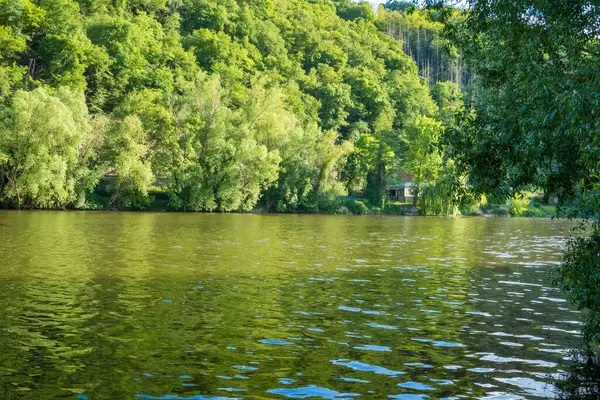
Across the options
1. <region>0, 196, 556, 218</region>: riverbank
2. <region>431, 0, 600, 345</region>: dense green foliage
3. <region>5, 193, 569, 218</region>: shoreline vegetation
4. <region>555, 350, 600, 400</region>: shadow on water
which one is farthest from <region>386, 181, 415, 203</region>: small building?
<region>555, 350, 600, 400</region>: shadow on water

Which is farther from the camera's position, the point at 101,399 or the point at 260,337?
the point at 260,337

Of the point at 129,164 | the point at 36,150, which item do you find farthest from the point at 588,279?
the point at 129,164

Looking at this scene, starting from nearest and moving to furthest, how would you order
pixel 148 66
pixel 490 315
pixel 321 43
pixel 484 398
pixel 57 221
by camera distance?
pixel 484 398
pixel 490 315
pixel 57 221
pixel 148 66
pixel 321 43

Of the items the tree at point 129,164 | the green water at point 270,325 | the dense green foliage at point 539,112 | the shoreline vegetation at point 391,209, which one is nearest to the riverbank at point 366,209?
the shoreline vegetation at point 391,209

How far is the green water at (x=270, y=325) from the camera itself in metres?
12.4

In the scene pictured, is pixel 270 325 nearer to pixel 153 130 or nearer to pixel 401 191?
pixel 153 130

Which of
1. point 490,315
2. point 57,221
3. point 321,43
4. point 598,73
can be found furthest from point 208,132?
point 321,43

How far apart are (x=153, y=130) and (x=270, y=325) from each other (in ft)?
254

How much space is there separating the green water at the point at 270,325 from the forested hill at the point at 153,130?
34.7 m

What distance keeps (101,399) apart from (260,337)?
559 centimetres

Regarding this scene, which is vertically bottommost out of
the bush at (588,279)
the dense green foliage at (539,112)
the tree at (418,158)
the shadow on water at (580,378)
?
the shadow on water at (580,378)

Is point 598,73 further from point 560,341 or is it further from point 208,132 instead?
point 208,132

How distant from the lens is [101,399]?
11.1 meters

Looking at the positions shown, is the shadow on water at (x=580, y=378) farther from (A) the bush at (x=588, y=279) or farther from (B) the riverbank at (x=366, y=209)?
(B) the riverbank at (x=366, y=209)
